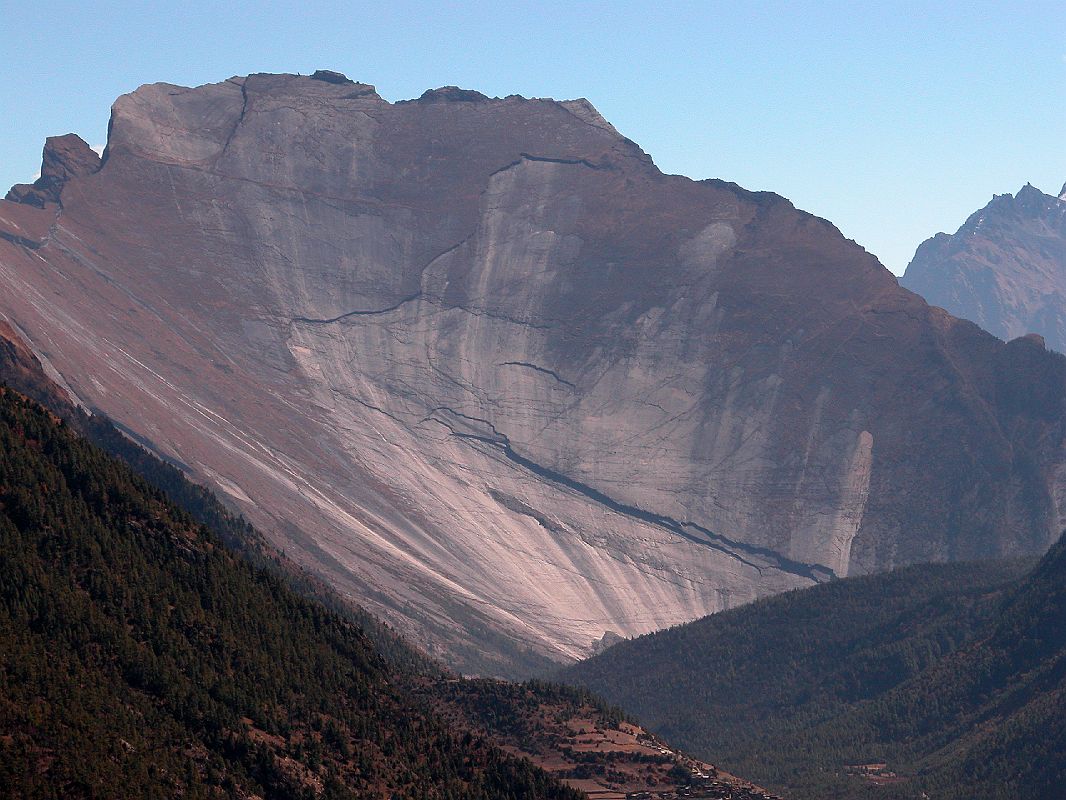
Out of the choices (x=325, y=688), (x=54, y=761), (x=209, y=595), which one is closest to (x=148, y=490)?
(x=209, y=595)

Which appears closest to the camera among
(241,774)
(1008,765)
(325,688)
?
(241,774)

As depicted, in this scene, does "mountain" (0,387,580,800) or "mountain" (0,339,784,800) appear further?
"mountain" (0,339,784,800)

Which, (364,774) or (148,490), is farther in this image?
(148,490)

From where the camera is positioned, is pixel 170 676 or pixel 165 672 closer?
pixel 165 672

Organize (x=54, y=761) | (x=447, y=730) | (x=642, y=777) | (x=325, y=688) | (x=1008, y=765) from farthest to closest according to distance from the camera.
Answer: (x=1008, y=765) < (x=642, y=777) < (x=447, y=730) < (x=325, y=688) < (x=54, y=761)

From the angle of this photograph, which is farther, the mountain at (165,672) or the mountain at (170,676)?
the mountain at (170,676)

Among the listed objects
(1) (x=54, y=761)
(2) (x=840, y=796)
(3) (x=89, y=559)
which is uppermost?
(2) (x=840, y=796)

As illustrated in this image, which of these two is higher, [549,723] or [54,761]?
[549,723]

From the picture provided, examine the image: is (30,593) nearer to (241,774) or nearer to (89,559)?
(89,559)
